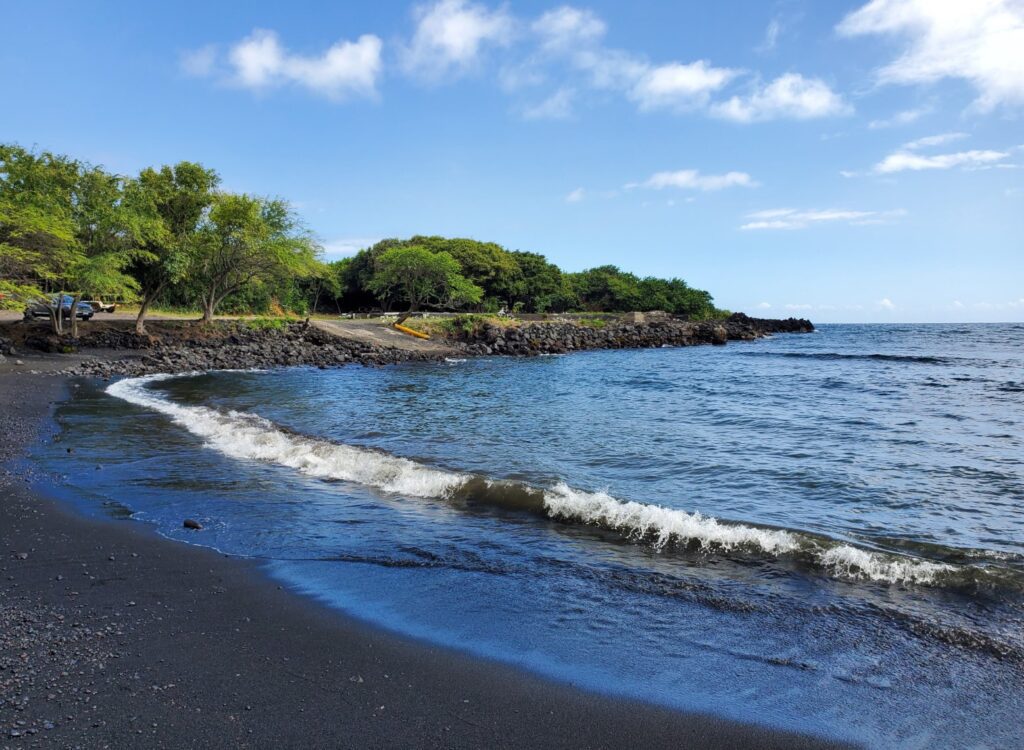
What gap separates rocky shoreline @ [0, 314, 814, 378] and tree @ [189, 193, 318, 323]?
3.01 metres

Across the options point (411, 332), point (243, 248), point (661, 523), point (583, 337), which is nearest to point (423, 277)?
point (411, 332)

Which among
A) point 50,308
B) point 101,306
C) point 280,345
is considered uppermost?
point 101,306

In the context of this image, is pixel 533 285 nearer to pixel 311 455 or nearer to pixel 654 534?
pixel 311 455

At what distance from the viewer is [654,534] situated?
7.40m

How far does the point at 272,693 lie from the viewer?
12.5 ft

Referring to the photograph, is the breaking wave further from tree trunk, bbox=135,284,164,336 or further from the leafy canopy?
the leafy canopy

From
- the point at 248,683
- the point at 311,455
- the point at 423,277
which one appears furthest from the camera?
the point at 423,277

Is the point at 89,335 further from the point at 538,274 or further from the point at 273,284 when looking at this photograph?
the point at 538,274

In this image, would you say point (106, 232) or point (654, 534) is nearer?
point (654, 534)

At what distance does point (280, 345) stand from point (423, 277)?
28.6 meters

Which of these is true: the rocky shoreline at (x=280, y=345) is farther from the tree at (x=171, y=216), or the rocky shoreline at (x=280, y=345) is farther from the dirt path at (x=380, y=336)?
the tree at (x=171, y=216)

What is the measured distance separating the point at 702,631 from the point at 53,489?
859 centimetres

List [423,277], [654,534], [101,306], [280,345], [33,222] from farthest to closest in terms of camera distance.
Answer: [423,277]
[101,306]
[280,345]
[33,222]
[654,534]

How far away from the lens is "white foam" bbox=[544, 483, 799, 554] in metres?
7.02
